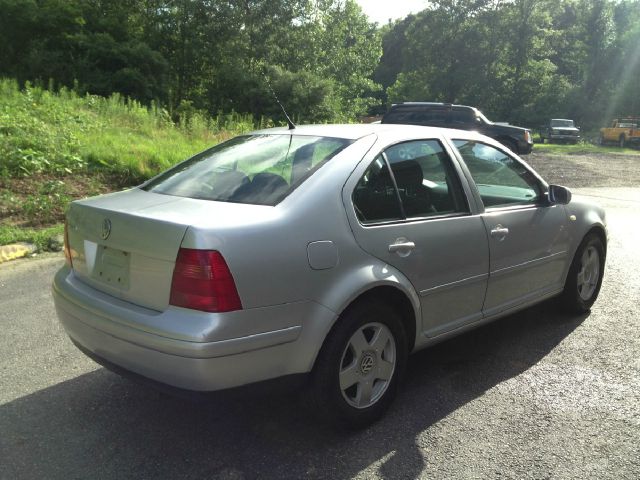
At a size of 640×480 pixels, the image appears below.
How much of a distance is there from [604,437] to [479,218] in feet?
4.72

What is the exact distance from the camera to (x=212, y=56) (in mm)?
29141

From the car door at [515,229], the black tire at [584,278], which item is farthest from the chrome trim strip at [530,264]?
the black tire at [584,278]

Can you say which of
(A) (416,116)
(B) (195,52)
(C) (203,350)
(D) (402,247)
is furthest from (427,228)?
(B) (195,52)

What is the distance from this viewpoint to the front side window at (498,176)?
3957 mm

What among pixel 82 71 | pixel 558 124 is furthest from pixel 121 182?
pixel 558 124

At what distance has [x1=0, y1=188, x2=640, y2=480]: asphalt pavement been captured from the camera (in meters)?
2.78

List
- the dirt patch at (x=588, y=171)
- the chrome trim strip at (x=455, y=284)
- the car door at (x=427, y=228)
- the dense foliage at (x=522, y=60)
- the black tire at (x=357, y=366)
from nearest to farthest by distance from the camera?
the black tire at (x=357, y=366) < the car door at (x=427, y=228) < the chrome trim strip at (x=455, y=284) < the dirt patch at (x=588, y=171) < the dense foliage at (x=522, y=60)

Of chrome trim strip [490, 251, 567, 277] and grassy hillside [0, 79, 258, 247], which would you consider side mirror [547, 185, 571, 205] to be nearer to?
chrome trim strip [490, 251, 567, 277]

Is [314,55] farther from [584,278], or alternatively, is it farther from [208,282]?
[208,282]

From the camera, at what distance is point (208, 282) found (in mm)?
2537

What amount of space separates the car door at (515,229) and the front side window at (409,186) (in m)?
0.23

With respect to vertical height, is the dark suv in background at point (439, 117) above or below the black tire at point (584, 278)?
above

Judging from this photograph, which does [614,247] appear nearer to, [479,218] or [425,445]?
[479,218]

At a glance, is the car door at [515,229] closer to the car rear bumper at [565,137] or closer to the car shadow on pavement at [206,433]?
the car shadow on pavement at [206,433]
